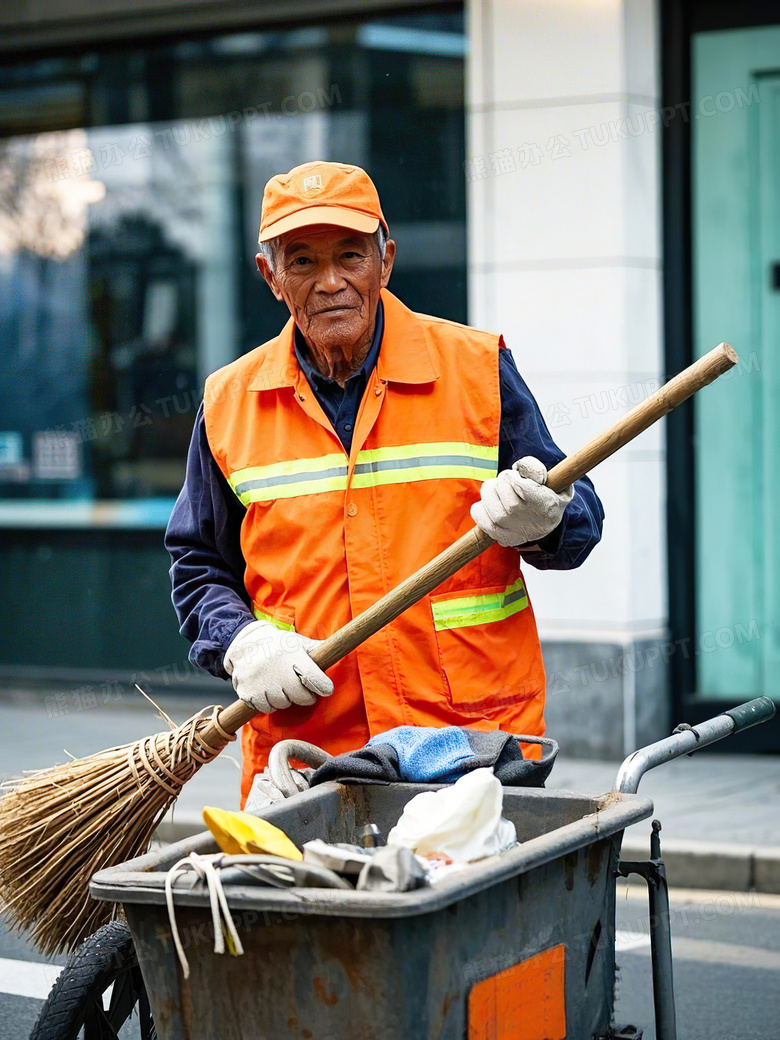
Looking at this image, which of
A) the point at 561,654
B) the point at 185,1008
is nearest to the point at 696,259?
the point at 561,654

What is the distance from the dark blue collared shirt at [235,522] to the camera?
115 inches

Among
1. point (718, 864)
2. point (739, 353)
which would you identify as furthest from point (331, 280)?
point (739, 353)

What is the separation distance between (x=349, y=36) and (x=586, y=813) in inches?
246

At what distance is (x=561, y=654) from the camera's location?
6918 mm

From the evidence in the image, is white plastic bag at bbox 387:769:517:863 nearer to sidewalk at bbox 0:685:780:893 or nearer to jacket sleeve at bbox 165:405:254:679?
jacket sleeve at bbox 165:405:254:679

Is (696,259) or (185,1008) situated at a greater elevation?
(696,259)

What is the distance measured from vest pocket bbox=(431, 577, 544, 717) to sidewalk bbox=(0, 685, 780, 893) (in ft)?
5.42

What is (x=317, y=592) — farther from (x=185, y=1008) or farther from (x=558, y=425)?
(x=558, y=425)

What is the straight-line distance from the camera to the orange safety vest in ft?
9.32

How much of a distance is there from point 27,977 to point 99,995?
2.05 meters

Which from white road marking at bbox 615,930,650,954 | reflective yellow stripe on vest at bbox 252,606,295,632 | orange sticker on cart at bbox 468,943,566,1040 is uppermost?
reflective yellow stripe on vest at bbox 252,606,295,632

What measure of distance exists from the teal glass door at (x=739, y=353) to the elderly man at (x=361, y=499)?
14.3 feet

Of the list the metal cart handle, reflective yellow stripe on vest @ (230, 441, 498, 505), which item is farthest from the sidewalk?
reflective yellow stripe on vest @ (230, 441, 498, 505)

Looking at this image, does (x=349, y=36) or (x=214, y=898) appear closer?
(x=214, y=898)
